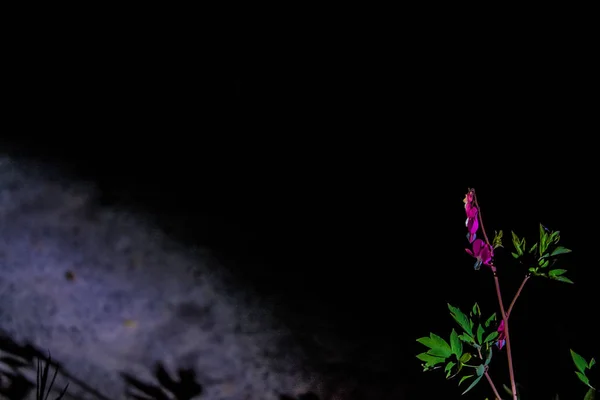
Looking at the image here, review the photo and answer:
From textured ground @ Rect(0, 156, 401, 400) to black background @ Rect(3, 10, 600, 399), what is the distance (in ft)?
0.38

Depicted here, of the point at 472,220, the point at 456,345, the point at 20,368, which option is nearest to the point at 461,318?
the point at 456,345

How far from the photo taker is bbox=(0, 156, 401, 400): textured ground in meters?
1.26

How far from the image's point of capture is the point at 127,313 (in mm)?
1338

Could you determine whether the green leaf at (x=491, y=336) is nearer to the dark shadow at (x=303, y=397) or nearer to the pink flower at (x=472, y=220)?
the pink flower at (x=472, y=220)

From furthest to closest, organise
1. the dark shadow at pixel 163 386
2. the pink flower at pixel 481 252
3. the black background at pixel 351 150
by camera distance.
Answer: the black background at pixel 351 150, the dark shadow at pixel 163 386, the pink flower at pixel 481 252

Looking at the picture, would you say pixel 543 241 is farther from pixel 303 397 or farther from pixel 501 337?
pixel 303 397

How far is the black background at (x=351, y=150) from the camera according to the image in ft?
4.48

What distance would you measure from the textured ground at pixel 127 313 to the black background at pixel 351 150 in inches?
4.5

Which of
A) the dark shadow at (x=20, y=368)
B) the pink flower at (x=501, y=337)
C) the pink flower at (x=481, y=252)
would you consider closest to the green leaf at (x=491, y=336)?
the pink flower at (x=501, y=337)

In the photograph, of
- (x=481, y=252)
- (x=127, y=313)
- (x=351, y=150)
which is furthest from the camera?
(x=351, y=150)

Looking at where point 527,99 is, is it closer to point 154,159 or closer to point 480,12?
point 480,12

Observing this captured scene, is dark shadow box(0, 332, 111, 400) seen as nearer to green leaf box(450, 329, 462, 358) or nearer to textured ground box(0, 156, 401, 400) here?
textured ground box(0, 156, 401, 400)

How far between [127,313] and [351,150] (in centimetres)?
102

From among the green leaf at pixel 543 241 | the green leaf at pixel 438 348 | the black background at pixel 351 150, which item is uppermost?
the black background at pixel 351 150
